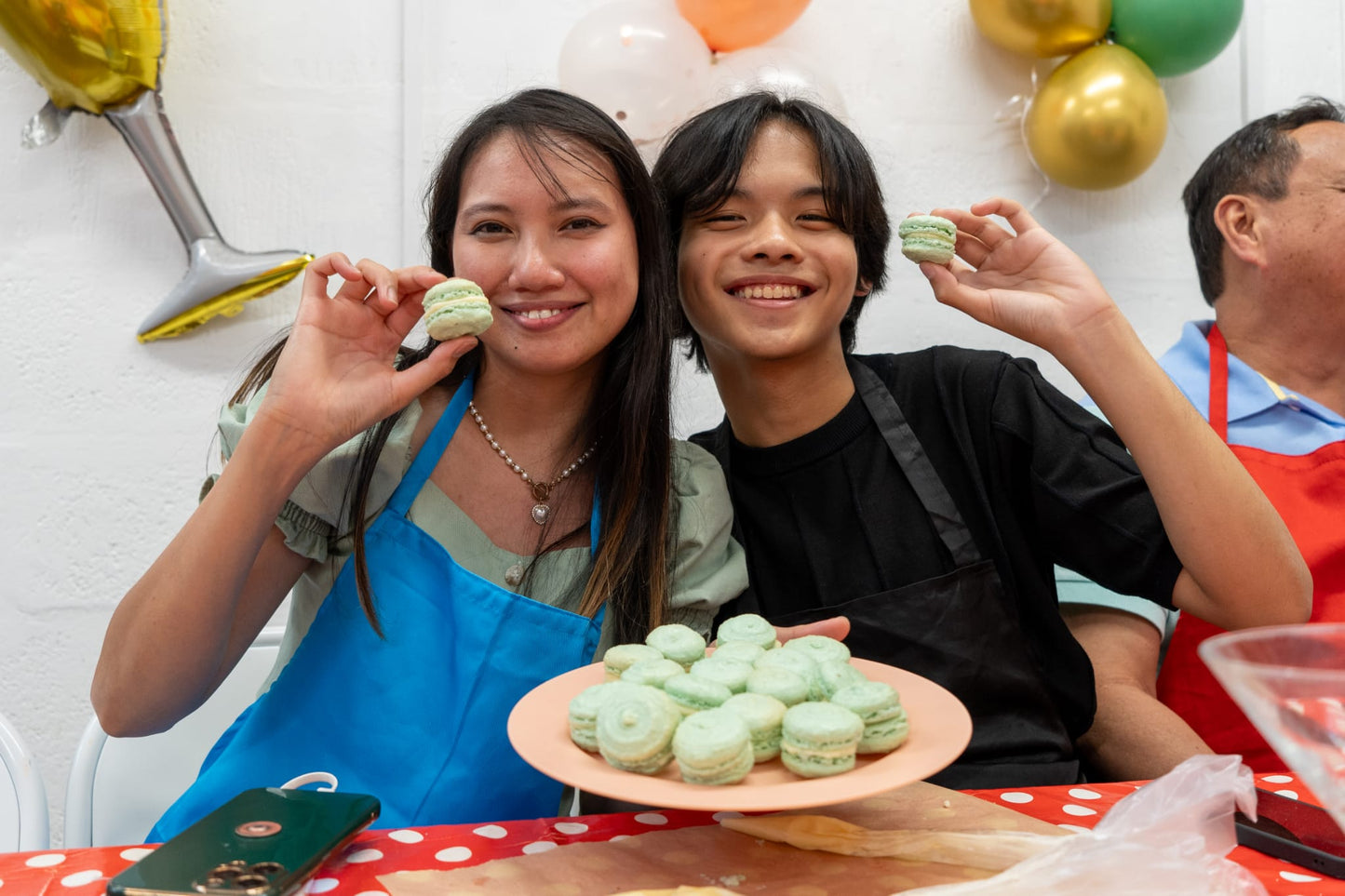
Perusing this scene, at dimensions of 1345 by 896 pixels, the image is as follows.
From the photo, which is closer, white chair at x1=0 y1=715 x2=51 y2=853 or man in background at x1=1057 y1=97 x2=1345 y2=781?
white chair at x1=0 y1=715 x2=51 y2=853

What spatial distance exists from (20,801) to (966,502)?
57.5 inches

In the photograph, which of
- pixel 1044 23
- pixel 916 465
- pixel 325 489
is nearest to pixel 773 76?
pixel 1044 23

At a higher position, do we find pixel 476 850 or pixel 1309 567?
pixel 1309 567

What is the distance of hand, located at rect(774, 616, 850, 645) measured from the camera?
128cm

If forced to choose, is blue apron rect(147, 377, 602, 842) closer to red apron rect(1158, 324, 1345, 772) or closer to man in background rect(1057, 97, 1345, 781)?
man in background rect(1057, 97, 1345, 781)

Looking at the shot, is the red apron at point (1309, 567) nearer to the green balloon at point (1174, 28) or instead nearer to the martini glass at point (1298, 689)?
the green balloon at point (1174, 28)

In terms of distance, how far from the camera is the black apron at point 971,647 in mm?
1526

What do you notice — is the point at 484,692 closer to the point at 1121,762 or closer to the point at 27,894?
the point at 27,894

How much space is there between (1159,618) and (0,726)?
1.90 meters

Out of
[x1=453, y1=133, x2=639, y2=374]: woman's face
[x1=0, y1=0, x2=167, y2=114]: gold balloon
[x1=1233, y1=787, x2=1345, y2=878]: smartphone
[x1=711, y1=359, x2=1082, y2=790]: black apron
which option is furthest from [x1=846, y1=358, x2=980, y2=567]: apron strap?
[x1=0, y1=0, x2=167, y2=114]: gold balloon

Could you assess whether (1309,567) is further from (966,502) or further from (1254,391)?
(966,502)

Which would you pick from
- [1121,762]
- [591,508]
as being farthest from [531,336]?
[1121,762]

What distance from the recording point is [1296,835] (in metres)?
0.95

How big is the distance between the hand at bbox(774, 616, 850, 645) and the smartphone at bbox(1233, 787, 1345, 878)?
464 millimetres
